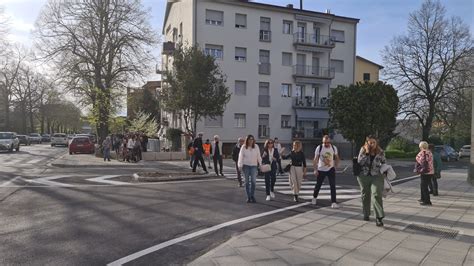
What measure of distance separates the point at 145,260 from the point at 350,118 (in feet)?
72.2

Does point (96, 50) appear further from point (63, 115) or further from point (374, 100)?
point (63, 115)

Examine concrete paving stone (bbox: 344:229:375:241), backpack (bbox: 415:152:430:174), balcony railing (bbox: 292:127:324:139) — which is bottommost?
concrete paving stone (bbox: 344:229:375:241)

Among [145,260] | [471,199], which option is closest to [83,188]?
[145,260]

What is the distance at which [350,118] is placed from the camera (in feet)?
86.3

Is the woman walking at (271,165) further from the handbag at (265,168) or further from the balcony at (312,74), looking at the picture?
the balcony at (312,74)

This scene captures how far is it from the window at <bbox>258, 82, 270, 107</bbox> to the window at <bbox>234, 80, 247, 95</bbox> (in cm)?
155

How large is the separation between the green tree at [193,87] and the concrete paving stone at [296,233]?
67.7ft

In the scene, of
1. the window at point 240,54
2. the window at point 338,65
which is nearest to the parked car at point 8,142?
the window at point 240,54

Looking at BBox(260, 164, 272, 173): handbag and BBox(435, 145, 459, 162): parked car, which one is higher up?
BBox(260, 164, 272, 173): handbag

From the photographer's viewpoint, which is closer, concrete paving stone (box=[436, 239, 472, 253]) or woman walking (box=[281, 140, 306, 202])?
concrete paving stone (box=[436, 239, 472, 253])

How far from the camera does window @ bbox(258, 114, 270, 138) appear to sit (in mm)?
41406

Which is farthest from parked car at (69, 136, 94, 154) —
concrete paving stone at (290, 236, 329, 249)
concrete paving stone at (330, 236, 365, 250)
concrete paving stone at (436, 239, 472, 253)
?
concrete paving stone at (436, 239, 472, 253)

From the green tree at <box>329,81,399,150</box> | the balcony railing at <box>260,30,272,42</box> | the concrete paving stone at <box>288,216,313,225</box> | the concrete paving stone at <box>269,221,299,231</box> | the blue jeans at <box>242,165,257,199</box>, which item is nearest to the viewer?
the concrete paving stone at <box>269,221,299,231</box>

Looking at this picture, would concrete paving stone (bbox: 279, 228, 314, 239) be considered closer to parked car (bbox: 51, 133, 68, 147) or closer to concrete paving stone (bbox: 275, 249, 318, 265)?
concrete paving stone (bbox: 275, 249, 318, 265)
